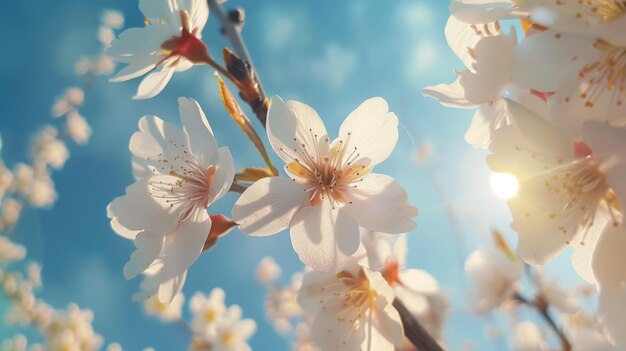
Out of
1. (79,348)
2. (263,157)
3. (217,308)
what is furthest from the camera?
(79,348)

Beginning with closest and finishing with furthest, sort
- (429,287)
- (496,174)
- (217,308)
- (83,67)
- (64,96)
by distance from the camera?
(496,174) → (429,287) → (217,308) → (83,67) → (64,96)

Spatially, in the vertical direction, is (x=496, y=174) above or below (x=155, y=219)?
below

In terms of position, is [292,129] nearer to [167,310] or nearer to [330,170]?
[330,170]

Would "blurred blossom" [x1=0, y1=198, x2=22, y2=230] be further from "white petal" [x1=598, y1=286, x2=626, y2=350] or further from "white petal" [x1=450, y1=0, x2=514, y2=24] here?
"white petal" [x1=598, y1=286, x2=626, y2=350]

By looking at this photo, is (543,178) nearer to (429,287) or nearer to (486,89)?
(486,89)

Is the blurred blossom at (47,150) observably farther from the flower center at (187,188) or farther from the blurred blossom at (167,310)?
the flower center at (187,188)

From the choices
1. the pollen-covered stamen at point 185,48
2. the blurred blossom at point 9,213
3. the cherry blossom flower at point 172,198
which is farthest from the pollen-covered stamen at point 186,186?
the blurred blossom at point 9,213

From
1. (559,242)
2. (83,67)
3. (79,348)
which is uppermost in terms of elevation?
(83,67)

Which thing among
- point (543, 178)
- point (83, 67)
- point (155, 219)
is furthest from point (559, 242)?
point (83, 67)

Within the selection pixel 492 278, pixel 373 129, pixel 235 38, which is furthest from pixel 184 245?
pixel 492 278
